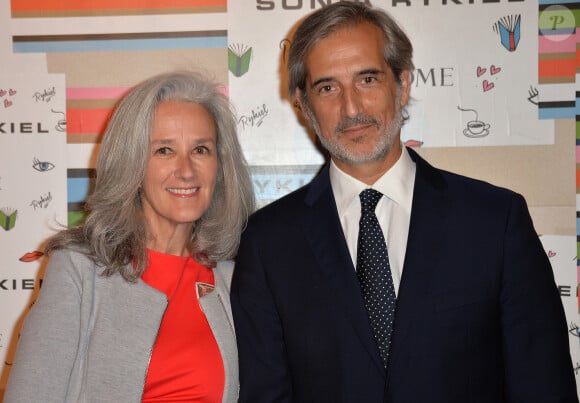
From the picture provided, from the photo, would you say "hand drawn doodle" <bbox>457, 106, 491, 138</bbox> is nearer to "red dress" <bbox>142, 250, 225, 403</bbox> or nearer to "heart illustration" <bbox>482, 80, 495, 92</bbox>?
"heart illustration" <bbox>482, 80, 495, 92</bbox>

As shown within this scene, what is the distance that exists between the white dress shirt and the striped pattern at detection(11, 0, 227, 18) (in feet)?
3.68

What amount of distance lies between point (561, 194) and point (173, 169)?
161 centimetres

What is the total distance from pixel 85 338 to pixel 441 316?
1030 mm

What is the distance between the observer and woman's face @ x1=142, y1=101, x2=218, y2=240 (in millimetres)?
1978

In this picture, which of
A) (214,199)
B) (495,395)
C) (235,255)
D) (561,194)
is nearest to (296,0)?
(214,199)

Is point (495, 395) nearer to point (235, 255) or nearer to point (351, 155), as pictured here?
point (351, 155)

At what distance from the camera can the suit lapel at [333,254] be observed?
174 centimetres

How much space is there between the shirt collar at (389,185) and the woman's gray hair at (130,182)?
0.45m

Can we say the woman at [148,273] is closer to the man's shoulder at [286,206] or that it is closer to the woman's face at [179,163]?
the woman's face at [179,163]

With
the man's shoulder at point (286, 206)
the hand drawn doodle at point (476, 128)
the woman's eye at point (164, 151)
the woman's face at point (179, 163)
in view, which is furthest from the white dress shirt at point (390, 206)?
the hand drawn doodle at point (476, 128)

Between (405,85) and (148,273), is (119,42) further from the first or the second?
(405,85)

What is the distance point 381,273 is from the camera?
1.77 metres

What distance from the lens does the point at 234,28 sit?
2.63 meters

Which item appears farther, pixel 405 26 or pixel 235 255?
pixel 405 26
